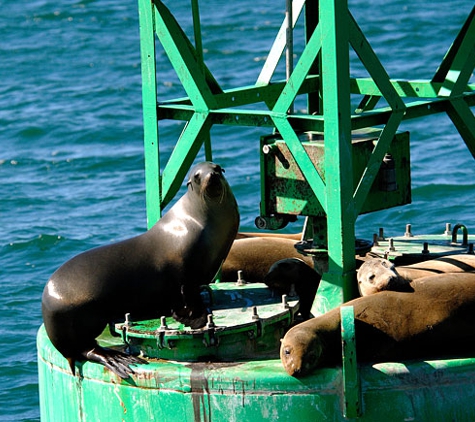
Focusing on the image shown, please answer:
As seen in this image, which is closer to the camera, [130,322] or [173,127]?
[130,322]

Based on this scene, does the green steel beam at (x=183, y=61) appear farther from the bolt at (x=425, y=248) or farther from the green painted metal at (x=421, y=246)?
the bolt at (x=425, y=248)

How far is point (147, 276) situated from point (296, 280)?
3.87ft

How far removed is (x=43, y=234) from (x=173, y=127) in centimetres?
530

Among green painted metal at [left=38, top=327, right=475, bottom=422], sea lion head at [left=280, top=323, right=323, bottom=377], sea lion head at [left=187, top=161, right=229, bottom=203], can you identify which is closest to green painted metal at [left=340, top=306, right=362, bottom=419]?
green painted metal at [left=38, top=327, right=475, bottom=422]

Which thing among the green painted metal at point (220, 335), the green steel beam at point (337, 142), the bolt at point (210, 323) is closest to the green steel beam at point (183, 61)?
the green steel beam at point (337, 142)

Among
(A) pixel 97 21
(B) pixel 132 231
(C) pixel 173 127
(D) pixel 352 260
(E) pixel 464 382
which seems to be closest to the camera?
(E) pixel 464 382

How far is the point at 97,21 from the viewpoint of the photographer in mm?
32688

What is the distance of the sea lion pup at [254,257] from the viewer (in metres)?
11.1

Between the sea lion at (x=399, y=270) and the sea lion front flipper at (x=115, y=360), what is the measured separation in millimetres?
1575

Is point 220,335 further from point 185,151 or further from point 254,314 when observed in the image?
point 185,151

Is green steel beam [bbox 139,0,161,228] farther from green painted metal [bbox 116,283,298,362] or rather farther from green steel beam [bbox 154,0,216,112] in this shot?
green painted metal [bbox 116,283,298,362]

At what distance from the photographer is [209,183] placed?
9.81 metres

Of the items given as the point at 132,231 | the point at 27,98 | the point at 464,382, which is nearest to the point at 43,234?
the point at 132,231

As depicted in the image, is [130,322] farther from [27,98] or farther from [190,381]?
[27,98]
